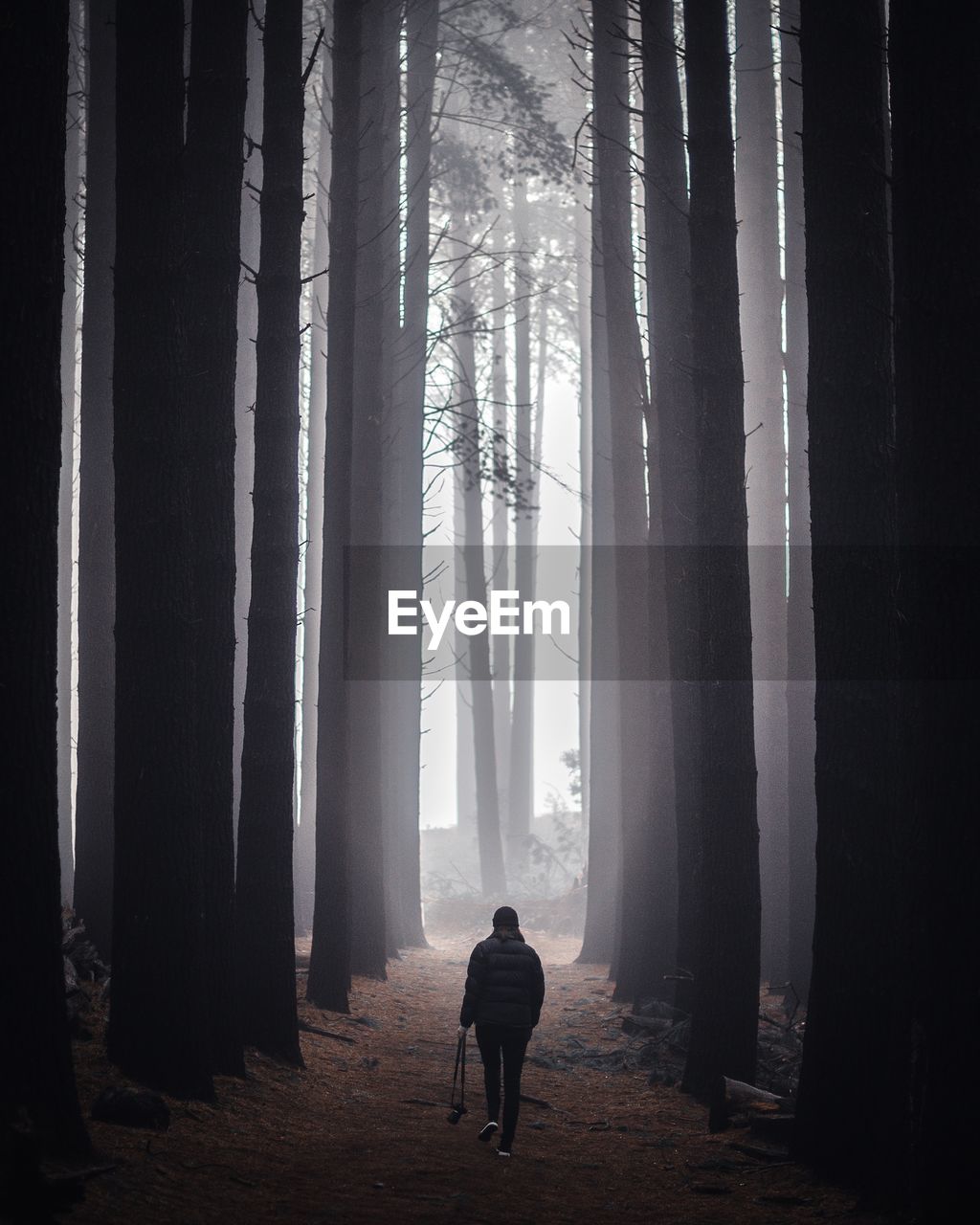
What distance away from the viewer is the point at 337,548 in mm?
13820

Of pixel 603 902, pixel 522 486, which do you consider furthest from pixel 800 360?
pixel 603 902

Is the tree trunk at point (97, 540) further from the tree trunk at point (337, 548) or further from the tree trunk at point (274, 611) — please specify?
the tree trunk at point (337, 548)

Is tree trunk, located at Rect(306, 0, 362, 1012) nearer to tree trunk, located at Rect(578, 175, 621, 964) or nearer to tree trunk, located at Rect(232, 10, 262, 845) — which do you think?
tree trunk, located at Rect(232, 10, 262, 845)

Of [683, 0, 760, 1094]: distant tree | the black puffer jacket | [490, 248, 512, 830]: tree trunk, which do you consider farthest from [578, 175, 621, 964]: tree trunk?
[490, 248, 512, 830]: tree trunk

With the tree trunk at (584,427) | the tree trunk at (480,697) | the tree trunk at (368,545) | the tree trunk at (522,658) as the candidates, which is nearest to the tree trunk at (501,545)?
the tree trunk at (522,658)

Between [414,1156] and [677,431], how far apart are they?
7673 mm

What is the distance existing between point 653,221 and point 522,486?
21.4 ft

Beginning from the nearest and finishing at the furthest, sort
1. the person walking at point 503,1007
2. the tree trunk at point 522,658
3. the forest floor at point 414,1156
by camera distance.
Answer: the forest floor at point 414,1156 → the person walking at point 503,1007 → the tree trunk at point 522,658

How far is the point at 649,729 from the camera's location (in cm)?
1518

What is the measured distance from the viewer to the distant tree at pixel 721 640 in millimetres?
9695

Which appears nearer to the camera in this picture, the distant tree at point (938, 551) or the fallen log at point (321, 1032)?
the distant tree at point (938, 551)

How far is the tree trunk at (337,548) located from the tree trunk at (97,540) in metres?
2.30

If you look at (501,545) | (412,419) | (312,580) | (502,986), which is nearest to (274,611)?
(502,986)

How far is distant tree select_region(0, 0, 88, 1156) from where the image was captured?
19.5ft
